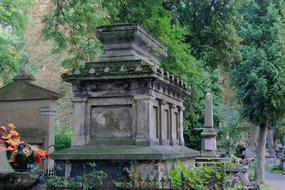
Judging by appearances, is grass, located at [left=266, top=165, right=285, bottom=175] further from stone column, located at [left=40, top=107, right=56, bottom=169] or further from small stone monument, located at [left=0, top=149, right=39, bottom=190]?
small stone monument, located at [left=0, top=149, right=39, bottom=190]

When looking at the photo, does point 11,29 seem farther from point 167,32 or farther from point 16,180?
point 16,180

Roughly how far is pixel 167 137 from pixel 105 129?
6.10 feet

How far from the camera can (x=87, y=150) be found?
26.8 ft

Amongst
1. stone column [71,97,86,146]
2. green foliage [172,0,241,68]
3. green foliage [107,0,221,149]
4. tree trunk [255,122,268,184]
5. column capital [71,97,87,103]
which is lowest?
tree trunk [255,122,268,184]

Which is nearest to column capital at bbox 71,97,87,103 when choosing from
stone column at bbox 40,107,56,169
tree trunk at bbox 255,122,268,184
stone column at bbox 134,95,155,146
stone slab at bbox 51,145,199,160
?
stone slab at bbox 51,145,199,160

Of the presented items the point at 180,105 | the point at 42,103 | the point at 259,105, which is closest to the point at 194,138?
the point at 259,105

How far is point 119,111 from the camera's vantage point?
845 cm

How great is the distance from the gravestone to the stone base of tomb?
558cm

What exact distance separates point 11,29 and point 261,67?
14.2 meters

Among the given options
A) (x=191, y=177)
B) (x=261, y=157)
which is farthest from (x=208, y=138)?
(x=191, y=177)

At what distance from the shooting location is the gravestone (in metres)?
13.9

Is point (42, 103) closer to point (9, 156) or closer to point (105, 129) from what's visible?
point (105, 129)

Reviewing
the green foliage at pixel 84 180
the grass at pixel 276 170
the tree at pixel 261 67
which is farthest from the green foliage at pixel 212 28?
the grass at pixel 276 170

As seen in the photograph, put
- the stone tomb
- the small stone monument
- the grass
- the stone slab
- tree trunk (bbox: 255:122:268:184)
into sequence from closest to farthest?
the small stone monument < the stone slab < the stone tomb < tree trunk (bbox: 255:122:268:184) < the grass
